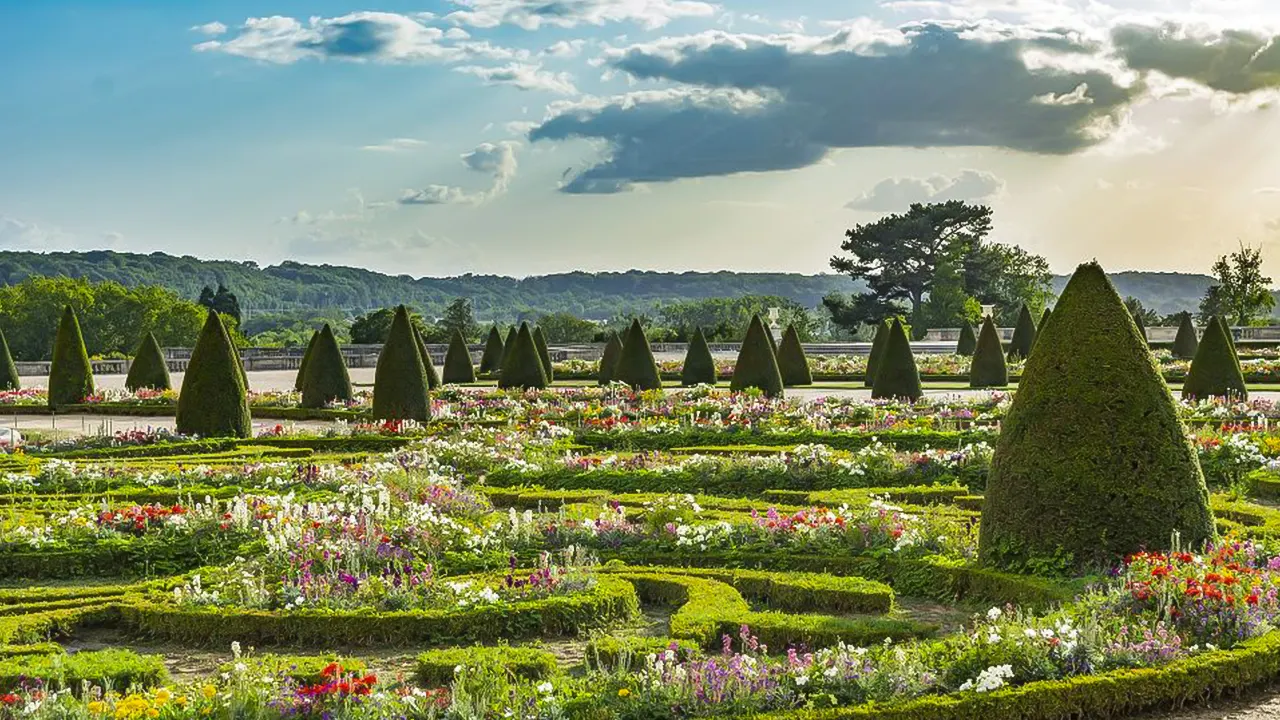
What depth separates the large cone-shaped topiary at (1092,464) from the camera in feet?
29.4

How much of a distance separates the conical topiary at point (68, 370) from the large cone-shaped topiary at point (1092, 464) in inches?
963

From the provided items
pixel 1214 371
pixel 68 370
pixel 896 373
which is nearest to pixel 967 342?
pixel 896 373

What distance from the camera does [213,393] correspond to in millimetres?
21094

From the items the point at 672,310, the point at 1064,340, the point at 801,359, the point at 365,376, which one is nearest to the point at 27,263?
the point at 672,310

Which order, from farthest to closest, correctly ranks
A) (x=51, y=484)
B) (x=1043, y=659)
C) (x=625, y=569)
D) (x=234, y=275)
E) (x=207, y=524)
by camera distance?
(x=234, y=275), (x=51, y=484), (x=207, y=524), (x=625, y=569), (x=1043, y=659)

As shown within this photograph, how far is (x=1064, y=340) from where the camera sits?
9.45m

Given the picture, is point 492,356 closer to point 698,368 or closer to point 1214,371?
point 698,368

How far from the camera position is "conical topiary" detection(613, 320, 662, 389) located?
30.2m

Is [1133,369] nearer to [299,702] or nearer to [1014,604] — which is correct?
[1014,604]

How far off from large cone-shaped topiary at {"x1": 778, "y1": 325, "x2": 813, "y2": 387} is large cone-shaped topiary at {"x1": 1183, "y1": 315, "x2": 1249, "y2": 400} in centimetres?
1264

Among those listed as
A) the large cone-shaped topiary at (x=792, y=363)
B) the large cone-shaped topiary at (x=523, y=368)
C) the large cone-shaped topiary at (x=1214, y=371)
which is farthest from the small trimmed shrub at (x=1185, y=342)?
the large cone-shaped topiary at (x=523, y=368)

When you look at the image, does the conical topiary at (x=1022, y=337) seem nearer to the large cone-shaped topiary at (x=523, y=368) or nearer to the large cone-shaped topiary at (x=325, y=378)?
the large cone-shaped topiary at (x=523, y=368)

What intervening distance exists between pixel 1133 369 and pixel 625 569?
3.81m

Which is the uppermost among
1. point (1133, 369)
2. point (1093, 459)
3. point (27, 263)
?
point (27, 263)
